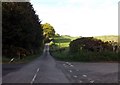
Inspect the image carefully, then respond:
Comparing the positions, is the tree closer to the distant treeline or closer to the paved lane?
the distant treeline

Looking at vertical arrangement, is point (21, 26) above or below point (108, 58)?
above

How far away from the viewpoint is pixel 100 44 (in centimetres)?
6066

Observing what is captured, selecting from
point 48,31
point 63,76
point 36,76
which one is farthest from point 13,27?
point 48,31

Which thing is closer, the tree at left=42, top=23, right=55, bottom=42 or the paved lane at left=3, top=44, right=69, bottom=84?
the paved lane at left=3, top=44, right=69, bottom=84

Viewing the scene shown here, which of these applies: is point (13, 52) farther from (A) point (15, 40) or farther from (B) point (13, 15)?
(B) point (13, 15)

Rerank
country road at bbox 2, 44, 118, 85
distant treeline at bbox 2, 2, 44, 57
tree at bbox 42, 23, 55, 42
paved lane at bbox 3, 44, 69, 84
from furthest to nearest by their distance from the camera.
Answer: tree at bbox 42, 23, 55, 42 < distant treeline at bbox 2, 2, 44, 57 < country road at bbox 2, 44, 118, 85 < paved lane at bbox 3, 44, 69, 84

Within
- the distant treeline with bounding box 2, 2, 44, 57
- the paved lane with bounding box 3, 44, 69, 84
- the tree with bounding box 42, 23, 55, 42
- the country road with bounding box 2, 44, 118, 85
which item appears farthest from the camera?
the tree with bounding box 42, 23, 55, 42

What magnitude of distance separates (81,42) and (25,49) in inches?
415

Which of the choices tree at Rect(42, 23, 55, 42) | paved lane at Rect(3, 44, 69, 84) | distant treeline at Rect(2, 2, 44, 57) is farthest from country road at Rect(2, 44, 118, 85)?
tree at Rect(42, 23, 55, 42)

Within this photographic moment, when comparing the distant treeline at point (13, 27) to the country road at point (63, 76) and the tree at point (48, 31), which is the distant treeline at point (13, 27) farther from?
the tree at point (48, 31)

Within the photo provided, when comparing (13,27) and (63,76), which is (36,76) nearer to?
(63,76)

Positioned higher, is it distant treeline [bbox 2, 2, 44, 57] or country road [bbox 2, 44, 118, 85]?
distant treeline [bbox 2, 2, 44, 57]

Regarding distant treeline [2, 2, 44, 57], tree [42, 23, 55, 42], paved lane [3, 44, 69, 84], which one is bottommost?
paved lane [3, 44, 69, 84]

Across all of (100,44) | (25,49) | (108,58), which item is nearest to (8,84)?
(108,58)
